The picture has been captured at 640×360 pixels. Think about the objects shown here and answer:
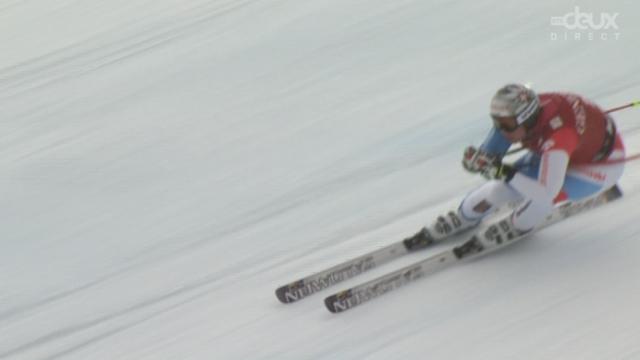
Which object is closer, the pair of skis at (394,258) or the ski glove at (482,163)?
the pair of skis at (394,258)

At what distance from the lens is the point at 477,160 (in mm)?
5242

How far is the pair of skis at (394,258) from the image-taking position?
5.03 m

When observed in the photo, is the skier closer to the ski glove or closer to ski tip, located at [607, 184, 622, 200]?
the ski glove

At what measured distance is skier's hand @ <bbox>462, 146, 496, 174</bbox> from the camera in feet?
17.2

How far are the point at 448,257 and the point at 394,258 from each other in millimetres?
347

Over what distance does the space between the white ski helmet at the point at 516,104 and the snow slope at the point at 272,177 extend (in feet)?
2.30

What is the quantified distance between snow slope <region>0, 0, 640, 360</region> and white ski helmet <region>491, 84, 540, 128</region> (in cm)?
70

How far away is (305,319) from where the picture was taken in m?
5.01

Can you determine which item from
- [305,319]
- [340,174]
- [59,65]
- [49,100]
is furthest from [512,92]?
[59,65]

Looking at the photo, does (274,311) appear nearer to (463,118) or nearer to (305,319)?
(305,319)

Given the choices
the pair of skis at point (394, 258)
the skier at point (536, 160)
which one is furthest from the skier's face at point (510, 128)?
the pair of skis at point (394, 258)

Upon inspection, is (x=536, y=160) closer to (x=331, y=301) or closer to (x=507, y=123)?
(x=507, y=123)

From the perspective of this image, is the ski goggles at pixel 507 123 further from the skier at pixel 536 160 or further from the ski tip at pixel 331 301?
the ski tip at pixel 331 301

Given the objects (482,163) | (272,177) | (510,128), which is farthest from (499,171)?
(272,177)
